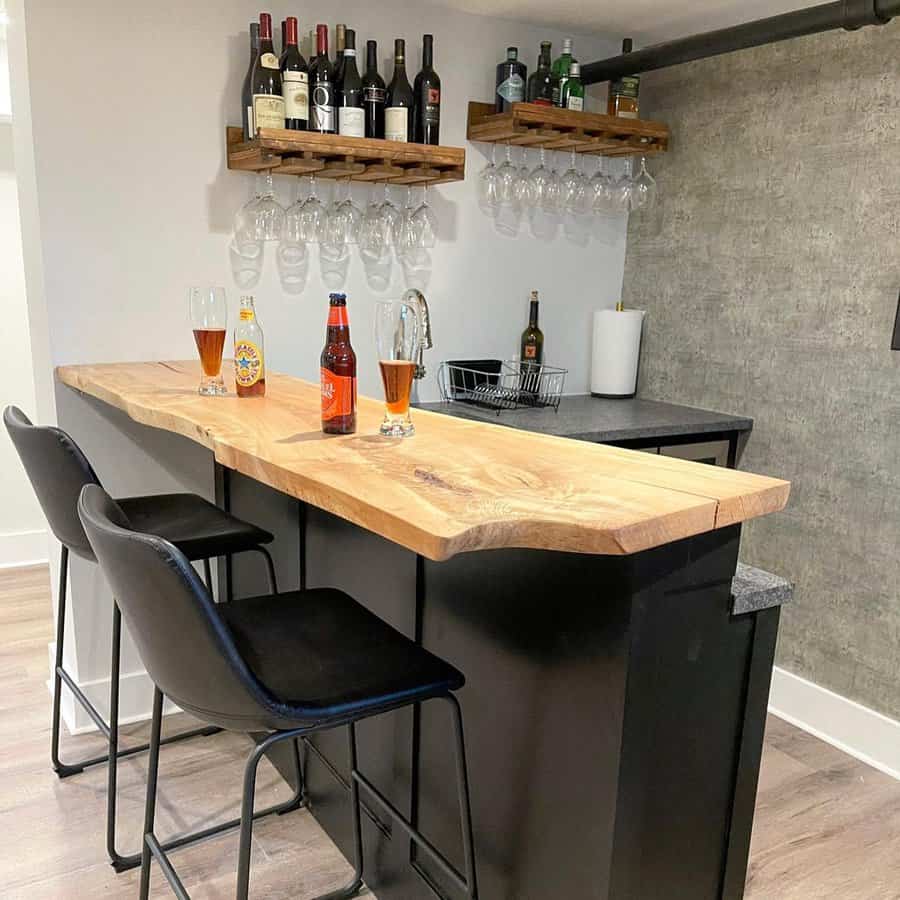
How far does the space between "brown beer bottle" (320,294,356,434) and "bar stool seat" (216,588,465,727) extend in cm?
34

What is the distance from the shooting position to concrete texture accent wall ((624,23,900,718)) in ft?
8.56

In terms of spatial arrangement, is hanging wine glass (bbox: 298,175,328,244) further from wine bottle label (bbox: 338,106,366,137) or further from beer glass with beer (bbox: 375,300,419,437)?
beer glass with beer (bbox: 375,300,419,437)

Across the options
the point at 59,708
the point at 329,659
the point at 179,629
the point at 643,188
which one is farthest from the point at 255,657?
the point at 643,188

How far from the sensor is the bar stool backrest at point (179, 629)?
43.9 inches

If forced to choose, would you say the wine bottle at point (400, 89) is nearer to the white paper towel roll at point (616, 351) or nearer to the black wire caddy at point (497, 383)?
the black wire caddy at point (497, 383)

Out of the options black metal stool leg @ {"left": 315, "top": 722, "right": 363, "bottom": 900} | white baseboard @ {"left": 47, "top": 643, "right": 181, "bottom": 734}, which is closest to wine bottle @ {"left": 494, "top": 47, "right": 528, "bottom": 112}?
black metal stool leg @ {"left": 315, "top": 722, "right": 363, "bottom": 900}

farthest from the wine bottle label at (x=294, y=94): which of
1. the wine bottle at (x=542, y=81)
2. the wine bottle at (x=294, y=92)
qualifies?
the wine bottle at (x=542, y=81)

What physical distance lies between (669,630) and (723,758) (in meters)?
0.32

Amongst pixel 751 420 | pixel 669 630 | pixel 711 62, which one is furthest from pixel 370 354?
pixel 669 630

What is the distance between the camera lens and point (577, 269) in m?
3.46

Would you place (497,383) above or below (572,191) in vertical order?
below

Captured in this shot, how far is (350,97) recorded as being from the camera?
267 centimetres

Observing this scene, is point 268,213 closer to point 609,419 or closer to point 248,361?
point 248,361

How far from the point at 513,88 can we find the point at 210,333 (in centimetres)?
156
